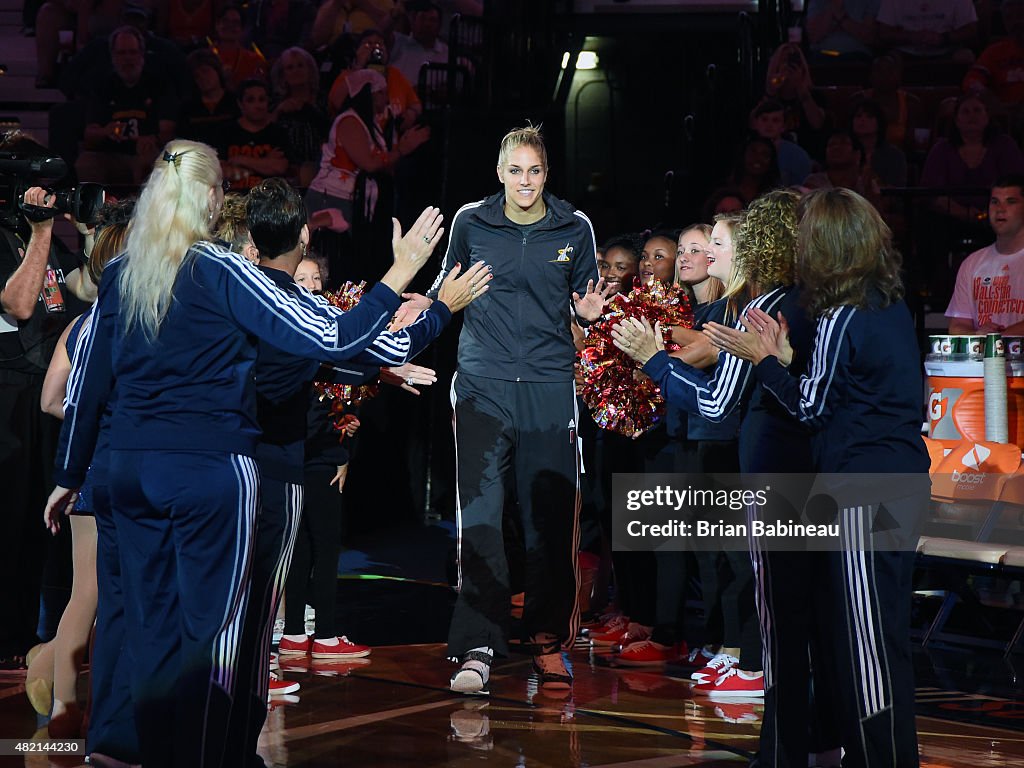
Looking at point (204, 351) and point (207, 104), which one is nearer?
point (204, 351)

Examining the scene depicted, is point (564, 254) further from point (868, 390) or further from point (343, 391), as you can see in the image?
point (868, 390)

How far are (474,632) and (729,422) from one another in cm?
146

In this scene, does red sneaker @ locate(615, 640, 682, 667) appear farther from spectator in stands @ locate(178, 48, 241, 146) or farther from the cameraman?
spectator in stands @ locate(178, 48, 241, 146)

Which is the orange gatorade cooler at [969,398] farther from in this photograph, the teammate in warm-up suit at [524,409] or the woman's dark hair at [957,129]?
the woman's dark hair at [957,129]

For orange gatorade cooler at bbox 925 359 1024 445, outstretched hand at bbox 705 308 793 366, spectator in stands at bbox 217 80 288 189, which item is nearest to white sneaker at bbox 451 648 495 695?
outstretched hand at bbox 705 308 793 366

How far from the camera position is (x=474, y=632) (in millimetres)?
5027

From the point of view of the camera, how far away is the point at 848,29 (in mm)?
12430

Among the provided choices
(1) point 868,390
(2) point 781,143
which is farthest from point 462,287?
(2) point 781,143

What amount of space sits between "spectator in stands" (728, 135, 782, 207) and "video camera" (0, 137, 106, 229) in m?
6.13

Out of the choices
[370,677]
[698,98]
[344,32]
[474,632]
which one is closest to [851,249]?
[474,632]

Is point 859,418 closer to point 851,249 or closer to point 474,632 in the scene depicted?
point 851,249

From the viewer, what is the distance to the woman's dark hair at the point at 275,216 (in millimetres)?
3788

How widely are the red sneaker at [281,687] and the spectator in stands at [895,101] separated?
25.9 ft

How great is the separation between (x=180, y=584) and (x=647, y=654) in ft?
10.0
